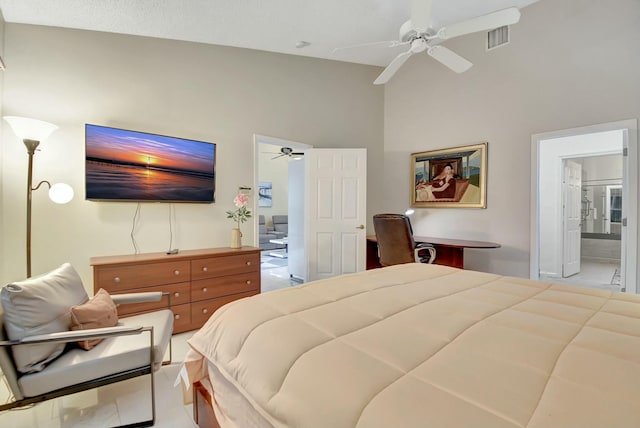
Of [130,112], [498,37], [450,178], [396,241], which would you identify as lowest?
[396,241]

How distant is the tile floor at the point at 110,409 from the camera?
1663 mm

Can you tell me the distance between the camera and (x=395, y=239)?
143 inches

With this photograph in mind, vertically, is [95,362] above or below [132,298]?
below

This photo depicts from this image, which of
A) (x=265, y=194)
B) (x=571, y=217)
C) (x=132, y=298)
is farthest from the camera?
(x=265, y=194)

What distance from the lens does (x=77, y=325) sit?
165 centimetres

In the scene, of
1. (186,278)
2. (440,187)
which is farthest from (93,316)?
(440,187)

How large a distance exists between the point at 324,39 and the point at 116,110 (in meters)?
2.50

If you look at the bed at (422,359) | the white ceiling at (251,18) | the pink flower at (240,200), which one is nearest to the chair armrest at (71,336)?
the bed at (422,359)

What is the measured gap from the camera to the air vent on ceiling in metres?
3.83

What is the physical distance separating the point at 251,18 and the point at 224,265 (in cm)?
256

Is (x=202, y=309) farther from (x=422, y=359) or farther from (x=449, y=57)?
(x=449, y=57)

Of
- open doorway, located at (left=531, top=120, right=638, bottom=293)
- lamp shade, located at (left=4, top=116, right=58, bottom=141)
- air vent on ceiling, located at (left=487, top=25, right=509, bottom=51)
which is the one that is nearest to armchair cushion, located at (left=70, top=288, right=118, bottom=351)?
lamp shade, located at (left=4, top=116, right=58, bottom=141)

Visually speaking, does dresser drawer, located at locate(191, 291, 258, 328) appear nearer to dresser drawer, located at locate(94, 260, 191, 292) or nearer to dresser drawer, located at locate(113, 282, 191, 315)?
dresser drawer, located at locate(113, 282, 191, 315)

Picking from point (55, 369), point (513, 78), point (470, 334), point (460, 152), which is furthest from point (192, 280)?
point (513, 78)
